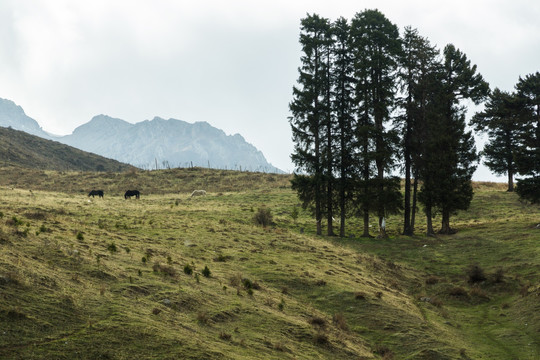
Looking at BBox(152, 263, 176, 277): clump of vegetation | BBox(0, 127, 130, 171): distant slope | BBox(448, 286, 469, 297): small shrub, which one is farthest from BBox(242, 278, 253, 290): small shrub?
BBox(0, 127, 130, 171): distant slope

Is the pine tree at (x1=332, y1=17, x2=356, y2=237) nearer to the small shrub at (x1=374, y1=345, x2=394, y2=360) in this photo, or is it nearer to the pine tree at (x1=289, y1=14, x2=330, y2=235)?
the pine tree at (x1=289, y1=14, x2=330, y2=235)

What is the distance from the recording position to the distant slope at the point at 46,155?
498 feet

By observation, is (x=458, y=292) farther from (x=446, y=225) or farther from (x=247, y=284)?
(x=446, y=225)

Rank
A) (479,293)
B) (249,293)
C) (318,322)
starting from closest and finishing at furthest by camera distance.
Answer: (318,322) → (249,293) → (479,293)

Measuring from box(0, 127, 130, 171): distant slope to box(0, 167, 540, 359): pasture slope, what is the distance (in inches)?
5295

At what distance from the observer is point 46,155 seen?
17662 cm

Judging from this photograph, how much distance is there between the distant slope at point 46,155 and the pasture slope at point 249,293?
134m

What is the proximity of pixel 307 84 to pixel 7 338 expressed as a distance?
34.6 m

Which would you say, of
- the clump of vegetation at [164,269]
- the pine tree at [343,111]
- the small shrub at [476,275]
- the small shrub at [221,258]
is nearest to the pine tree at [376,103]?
the pine tree at [343,111]

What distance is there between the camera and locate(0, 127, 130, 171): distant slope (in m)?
152

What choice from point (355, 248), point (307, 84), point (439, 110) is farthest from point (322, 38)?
point (355, 248)

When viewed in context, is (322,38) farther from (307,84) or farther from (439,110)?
(439,110)

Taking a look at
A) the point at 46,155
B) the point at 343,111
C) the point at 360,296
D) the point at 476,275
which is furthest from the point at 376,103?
the point at 46,155

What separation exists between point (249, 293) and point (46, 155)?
7249 inches
